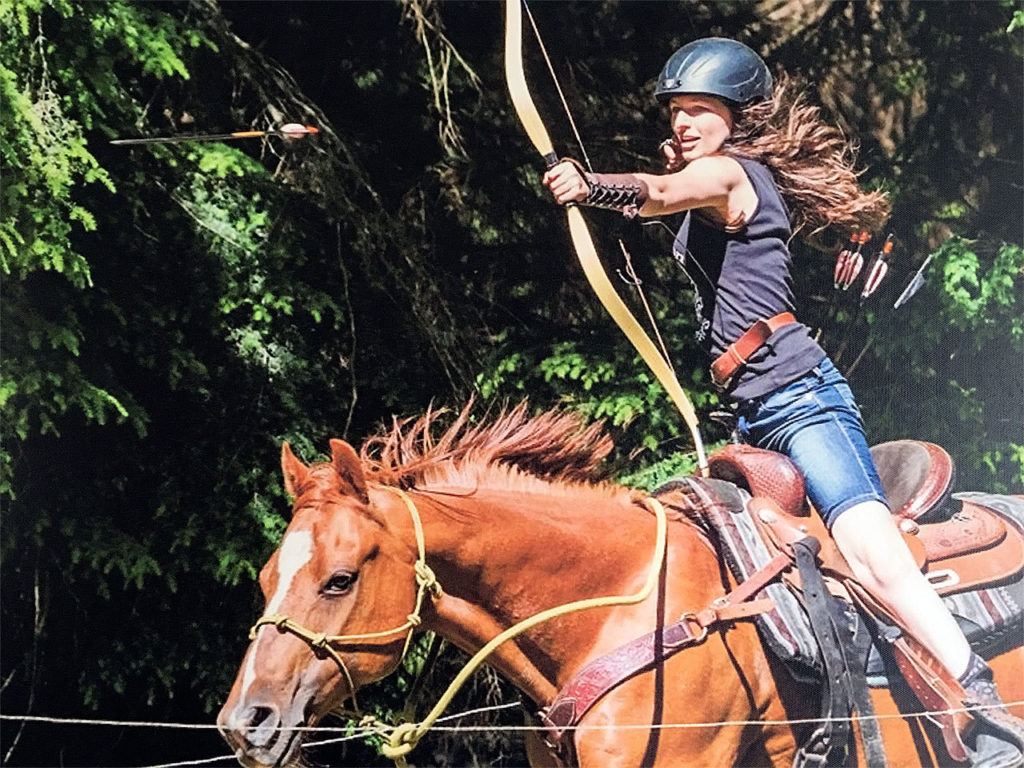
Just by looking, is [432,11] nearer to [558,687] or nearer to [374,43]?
[374,43]

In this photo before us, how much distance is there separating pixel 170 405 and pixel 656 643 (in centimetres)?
196

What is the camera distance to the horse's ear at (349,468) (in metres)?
2.36

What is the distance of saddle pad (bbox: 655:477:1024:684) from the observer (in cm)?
258

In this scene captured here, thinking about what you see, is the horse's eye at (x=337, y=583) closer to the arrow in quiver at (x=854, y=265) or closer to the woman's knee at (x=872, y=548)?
the woman's knee at (x=872, y=548)

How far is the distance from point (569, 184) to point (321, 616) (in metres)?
1.05

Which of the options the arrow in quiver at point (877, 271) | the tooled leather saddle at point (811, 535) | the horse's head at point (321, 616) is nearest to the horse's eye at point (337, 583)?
the horse's head at point (321, 616)

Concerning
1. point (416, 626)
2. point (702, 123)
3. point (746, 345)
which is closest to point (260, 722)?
point (416, 626)

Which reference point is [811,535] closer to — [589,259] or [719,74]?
[589,259]

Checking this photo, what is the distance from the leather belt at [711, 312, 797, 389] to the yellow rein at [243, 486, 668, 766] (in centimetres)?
65

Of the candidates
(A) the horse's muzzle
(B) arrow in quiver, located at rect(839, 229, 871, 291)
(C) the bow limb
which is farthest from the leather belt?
(A) the horse's muzzle

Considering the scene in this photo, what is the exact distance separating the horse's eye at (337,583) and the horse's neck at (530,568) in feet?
0.56

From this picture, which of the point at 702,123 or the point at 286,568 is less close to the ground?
the point at 702,123

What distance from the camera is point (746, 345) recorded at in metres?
3.07

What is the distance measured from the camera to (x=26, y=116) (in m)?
3.46
